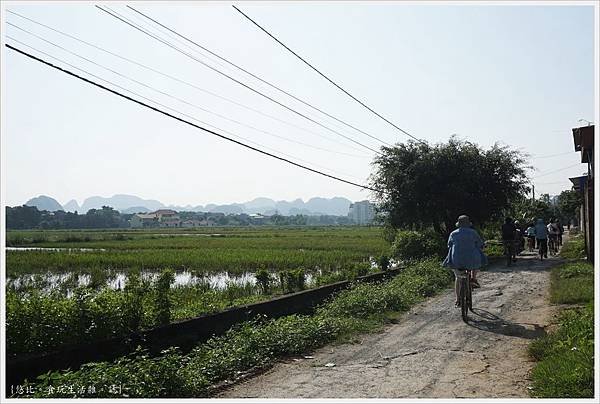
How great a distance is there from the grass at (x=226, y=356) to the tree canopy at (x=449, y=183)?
897cm

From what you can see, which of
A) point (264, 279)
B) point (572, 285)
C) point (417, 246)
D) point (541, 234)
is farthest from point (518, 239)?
point (264, 279)

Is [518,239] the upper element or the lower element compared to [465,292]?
upper

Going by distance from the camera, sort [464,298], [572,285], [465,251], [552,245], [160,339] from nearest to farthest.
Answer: [160,339] < [464,298] < [465,251] < [572,285] < [552,245]

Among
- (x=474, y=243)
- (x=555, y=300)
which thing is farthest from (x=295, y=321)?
(x=555, y=300)

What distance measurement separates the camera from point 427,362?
632cm

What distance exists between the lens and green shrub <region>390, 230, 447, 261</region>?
20094 mm

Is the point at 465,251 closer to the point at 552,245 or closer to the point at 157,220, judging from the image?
the point at 552,245

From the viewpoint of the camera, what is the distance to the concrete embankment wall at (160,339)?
6.26 metres

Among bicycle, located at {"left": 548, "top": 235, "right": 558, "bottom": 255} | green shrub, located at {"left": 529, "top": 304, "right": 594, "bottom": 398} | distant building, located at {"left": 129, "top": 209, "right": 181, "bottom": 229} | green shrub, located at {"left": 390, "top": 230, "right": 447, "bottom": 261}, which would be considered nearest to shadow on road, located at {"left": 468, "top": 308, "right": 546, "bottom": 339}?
green shrub, located at {"left": 529, "top": 304, "right": 594, "bottom": 398}

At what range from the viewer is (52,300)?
706 cm

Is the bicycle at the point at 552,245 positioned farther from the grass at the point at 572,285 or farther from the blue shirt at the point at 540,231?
the grass at the point at 572,285

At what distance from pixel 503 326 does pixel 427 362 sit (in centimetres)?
255

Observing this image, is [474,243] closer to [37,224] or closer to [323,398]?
[323,398]

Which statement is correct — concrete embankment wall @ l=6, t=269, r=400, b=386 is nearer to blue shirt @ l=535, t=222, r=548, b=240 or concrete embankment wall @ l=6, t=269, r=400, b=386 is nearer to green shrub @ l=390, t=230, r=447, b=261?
green shrub @ l=390, t=230, r=447, b=261
